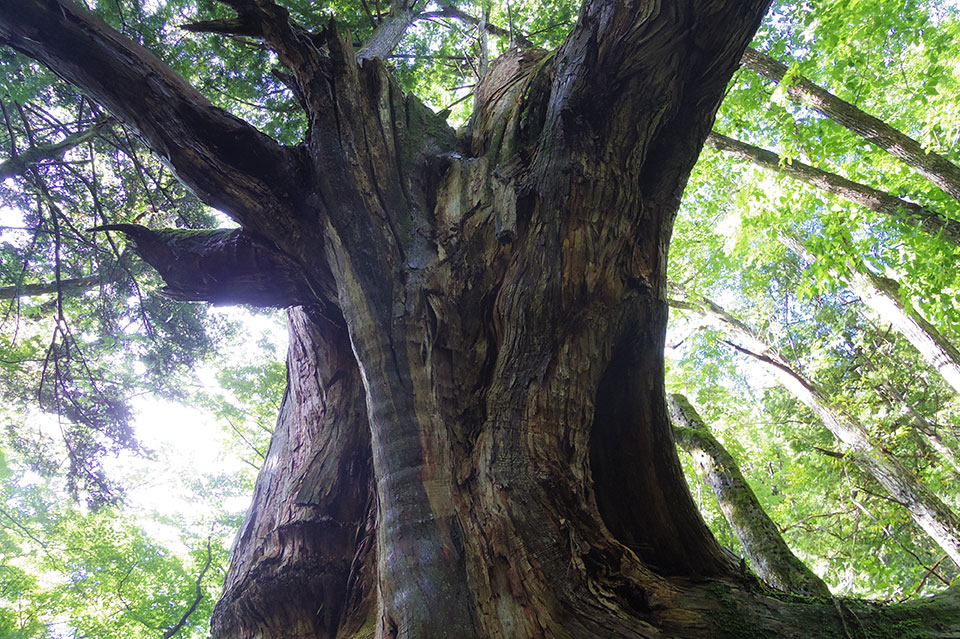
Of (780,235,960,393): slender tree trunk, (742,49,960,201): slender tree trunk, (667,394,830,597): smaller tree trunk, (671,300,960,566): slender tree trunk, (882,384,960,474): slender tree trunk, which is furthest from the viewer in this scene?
(882,384,960,474): slender tree trunk

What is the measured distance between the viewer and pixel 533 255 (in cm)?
213

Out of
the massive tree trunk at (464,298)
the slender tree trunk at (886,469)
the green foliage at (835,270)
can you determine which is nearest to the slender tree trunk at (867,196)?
the green foliage at (835,270)

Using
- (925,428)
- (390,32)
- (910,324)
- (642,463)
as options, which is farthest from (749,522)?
(925,428)

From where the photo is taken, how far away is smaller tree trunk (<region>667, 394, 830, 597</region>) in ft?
9.14

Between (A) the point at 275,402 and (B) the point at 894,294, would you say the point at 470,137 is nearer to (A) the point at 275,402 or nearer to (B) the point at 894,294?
(B) the point at 894,294

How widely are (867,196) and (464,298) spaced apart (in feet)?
16.5

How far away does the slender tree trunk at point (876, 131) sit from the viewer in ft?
14.6

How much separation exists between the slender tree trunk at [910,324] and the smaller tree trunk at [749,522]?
3.62m

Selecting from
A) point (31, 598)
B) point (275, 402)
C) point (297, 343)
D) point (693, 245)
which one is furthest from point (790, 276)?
point (31, 598)

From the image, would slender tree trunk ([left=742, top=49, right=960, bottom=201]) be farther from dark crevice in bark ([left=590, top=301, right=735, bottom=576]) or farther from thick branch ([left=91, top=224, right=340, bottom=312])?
thick branch ([left=91, top=224, right=340, bottom=312])

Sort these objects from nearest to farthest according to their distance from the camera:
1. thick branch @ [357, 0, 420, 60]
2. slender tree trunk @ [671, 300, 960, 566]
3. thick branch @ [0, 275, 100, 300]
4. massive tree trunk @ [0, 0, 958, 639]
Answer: massive tree trunk @ [0, 0, 958, 639], slender tree trunk @ [671, 300, 960, 566], thick branch @ [357, 0, 420, 60], thick branch @ [0, 275, 100, 300]

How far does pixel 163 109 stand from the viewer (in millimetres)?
2270

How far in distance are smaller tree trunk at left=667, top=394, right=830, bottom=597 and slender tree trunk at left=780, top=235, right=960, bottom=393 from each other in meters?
3.62

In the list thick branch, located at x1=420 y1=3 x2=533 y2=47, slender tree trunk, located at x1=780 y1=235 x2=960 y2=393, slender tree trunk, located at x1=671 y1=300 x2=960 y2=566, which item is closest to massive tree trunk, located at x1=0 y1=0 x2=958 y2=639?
slender tree trunk, located at x1=671 y1=300 x2=960 y2=566
